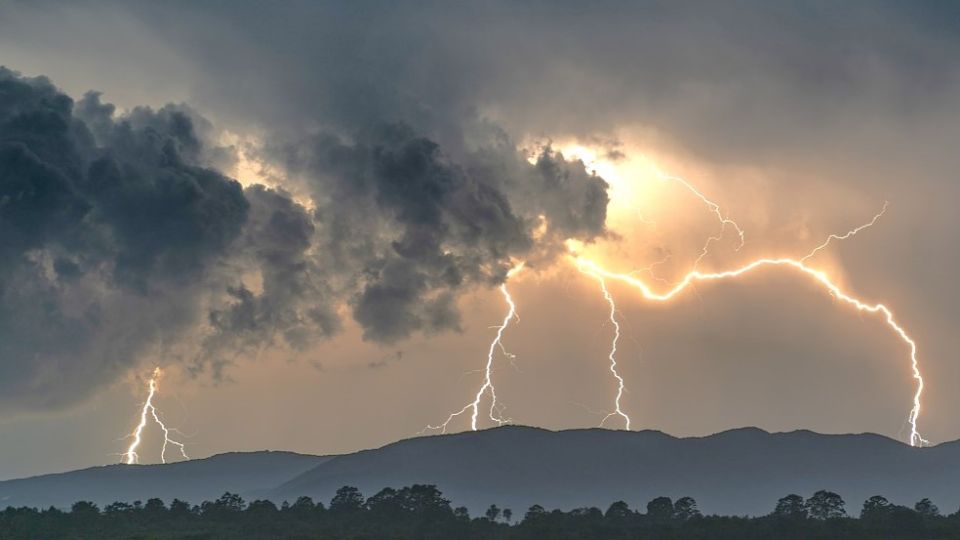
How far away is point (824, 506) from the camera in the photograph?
185875 millimetres

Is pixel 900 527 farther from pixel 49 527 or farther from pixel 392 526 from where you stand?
pixel 49 527

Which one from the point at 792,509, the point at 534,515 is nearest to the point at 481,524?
the point at 534,515

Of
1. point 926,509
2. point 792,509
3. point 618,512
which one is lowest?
point 618,512

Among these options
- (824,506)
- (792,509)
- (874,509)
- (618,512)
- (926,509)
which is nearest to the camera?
(874,509)

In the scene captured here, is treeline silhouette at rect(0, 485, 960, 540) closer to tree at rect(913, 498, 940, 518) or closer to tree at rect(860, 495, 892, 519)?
tree at rect(860, 495, 892, 519)

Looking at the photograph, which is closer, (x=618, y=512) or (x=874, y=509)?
(x=874, y=509)

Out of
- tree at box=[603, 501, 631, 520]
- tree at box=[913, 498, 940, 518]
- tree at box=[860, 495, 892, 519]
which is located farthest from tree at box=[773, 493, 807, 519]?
tree at box=[603, 501, 631, 520]

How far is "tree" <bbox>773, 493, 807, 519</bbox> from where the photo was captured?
182750mm

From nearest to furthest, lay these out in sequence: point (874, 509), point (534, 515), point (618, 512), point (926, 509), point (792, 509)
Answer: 1. point (874, 509)
2. point (792, 509)
3. point (926, 509)
4. point (534, 515)
5. point (618, 512)

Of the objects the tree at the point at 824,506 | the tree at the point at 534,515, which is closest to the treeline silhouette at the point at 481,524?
the tree at the point at 824,506

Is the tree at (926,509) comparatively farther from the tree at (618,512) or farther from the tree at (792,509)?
the tree at (618,512)

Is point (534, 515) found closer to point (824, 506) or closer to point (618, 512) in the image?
point (618, 512)

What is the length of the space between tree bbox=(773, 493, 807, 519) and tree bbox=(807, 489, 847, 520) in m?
1.22

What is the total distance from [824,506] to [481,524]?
52.0m
